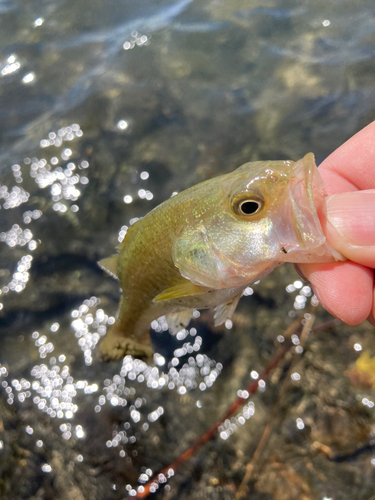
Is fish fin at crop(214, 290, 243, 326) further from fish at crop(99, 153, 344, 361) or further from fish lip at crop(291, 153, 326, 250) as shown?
fish lip at crop(291, 153, 326, 250)

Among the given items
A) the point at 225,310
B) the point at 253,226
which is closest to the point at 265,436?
the point at 225,310

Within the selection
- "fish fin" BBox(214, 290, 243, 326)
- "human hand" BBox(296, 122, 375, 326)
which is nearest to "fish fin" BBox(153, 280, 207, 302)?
"fish fin" BBox(214, 290, 243, 326)

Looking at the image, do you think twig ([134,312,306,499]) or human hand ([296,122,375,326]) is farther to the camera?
twig ([134,312,306,499])

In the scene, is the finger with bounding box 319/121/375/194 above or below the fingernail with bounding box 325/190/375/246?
below

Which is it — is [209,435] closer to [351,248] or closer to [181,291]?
[181,291]

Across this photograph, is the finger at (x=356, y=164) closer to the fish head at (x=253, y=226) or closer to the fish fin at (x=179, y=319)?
the fish head at (x=253, y=226)

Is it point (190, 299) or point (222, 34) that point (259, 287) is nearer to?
point (190, 299)

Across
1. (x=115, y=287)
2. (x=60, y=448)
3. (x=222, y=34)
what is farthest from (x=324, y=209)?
(x=222, y=34)

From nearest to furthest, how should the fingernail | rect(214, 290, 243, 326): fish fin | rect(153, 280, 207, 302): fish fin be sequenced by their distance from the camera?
1. the fingernail
2. rect(153, 280, 207, 302): fish fin
3. rect(214, 290, 243, 326): fish fin
